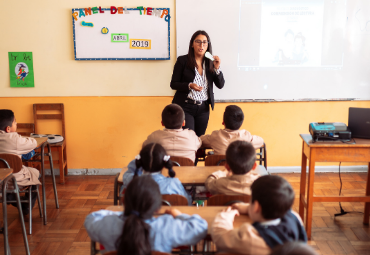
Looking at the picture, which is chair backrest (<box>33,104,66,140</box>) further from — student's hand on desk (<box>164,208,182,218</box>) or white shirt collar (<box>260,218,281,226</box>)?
white shirt collar (<box>260,218,281,226</box>)

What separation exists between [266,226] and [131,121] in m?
2.87

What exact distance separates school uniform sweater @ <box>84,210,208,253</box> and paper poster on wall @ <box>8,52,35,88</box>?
116 inches

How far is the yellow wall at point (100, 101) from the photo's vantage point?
146 inches

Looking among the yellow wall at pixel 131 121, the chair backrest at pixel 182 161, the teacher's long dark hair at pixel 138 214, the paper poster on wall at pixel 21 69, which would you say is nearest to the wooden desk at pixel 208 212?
the teacher's long dark hair at pixel 138 214

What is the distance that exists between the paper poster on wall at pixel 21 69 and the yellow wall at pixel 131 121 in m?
0.18

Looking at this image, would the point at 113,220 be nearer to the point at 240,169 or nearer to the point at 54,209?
the point at 240,169

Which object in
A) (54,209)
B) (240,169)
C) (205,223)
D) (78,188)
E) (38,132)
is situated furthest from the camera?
(38,132)

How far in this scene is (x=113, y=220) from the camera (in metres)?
1.33

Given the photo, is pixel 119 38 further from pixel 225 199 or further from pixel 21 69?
pixel 225 199

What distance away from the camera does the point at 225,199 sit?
1.69 metres

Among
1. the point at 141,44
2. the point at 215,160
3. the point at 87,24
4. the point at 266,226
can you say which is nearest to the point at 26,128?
the point at 87,24

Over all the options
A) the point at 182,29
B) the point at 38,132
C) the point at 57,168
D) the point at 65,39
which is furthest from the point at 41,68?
the point at 182,29

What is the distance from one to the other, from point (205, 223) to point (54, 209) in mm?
2132

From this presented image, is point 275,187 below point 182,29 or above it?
below
